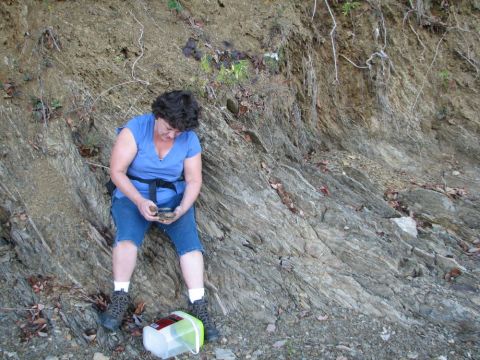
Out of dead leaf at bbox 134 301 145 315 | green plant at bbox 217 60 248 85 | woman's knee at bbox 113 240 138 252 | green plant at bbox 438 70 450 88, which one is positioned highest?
green plant at bbox 217 60 248 85

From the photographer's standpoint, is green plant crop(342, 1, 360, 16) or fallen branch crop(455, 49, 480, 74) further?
fallen branch crop(455, 49, 480, 74)

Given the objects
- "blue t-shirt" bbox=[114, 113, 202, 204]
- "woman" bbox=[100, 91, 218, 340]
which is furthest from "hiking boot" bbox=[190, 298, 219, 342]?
"blue t-shirt" bbox=[114, 113, 202, 204]

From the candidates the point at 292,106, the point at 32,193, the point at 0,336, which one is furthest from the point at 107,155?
the point at 292,106

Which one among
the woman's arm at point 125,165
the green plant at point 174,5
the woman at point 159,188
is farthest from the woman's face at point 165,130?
the green plant at point 174,5

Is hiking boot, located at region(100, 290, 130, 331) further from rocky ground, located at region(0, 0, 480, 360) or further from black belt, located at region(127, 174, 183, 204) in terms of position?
black belt, located at region(127, 174, 183, 204)

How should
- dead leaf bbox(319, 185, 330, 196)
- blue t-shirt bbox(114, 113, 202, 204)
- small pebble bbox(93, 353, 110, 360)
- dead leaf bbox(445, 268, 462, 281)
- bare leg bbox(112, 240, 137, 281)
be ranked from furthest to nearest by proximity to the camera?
dead leaf bbox(319, 185, 330, 196), dead leaf bbox(445, 268, 462, 281), blue t-shirt bbox(114, 113, 202, 204), bare leg bbox(112, 240, 137, 281), small pebble bbox(93, 353, 110, 360)

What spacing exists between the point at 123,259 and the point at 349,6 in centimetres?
458

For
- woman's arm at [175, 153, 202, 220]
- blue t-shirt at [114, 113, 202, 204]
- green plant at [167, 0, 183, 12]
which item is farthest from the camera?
green plant at [167, 0, 183, 12]

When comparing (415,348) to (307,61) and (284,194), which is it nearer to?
(284,194)

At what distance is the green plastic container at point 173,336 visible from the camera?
11.7 feet

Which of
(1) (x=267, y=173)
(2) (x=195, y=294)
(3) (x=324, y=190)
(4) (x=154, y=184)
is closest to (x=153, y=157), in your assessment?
(4) (x=154, y=184)

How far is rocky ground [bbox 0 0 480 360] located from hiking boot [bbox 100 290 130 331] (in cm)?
14

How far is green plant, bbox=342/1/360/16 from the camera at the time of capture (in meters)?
6.31

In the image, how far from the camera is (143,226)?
3.83 m
